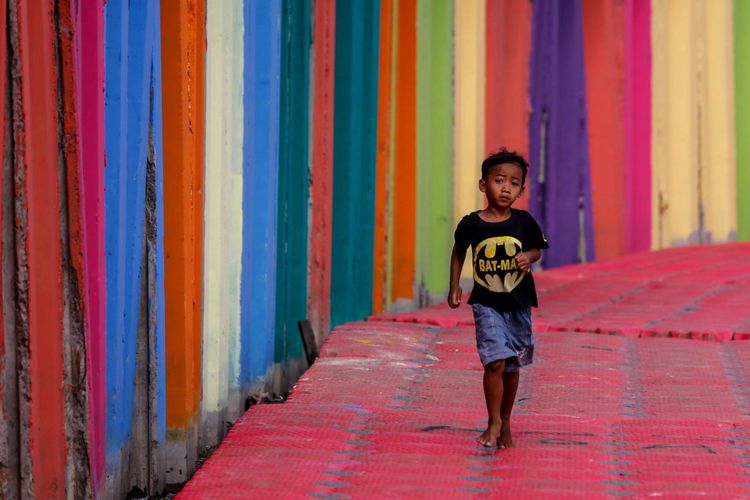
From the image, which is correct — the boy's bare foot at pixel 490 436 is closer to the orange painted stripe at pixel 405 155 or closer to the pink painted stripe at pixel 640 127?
the orange painted stripe at pixel 405 155

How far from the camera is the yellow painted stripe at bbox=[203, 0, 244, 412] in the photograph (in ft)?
15.8

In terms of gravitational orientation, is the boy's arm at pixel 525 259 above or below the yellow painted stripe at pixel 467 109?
below

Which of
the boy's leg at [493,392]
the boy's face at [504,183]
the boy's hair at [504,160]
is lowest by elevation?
the boy's leg at [493,392]

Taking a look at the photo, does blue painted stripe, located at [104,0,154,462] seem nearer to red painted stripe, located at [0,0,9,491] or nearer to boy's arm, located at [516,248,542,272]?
red painted stripe, located at [0,0,9,491]

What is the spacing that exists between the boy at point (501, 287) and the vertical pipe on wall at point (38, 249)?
1410mm

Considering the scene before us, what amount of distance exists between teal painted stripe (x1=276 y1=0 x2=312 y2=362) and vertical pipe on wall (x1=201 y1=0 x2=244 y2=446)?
0.59 metres

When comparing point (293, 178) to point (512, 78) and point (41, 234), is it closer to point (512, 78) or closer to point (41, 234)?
point (41, 234)

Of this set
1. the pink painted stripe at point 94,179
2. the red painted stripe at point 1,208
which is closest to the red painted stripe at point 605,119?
the pink painted stripe at point 94,179

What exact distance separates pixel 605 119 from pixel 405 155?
9.36 feet

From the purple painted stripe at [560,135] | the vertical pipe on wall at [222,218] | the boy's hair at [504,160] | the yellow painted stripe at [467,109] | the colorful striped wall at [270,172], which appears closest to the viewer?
the colorful striped wall at [270,172]

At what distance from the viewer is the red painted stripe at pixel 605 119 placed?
981 centimetres

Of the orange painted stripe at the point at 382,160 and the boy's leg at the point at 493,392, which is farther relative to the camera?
the orange painted stripe at the point at 382,160

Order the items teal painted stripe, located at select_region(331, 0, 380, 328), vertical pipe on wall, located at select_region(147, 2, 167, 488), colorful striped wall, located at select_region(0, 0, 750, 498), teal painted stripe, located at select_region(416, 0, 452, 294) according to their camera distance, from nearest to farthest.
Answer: colorful striped wall, located at select_region(0, 0, 750, 498), vertical pipe on wall, located at select_region(147, 2, 167, 488), teal painted stripe, located at select_region(331, 0, 380, 328), teal painted stripe, located at select_region(416, 0, 452, 294)

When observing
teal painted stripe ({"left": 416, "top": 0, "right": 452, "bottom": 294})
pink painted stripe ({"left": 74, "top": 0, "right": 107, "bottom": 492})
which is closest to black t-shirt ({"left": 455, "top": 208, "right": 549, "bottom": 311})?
pink painted stripe ({"left": 74, "top": 0, "right": 107, "bottom": 492})
